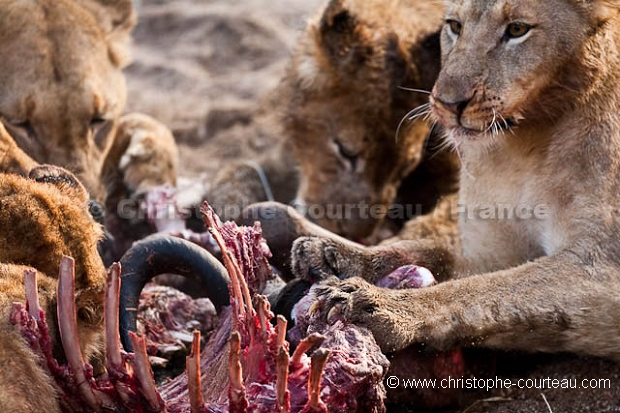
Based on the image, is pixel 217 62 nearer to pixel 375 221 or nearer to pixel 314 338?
pixel 375 221

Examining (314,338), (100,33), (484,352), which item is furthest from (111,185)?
(314,338)

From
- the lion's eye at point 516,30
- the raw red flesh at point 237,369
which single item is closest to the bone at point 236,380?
the raw red flesh at point 237,369

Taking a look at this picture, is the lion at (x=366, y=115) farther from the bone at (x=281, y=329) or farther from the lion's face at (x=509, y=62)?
the bone at (x=281, y=329)

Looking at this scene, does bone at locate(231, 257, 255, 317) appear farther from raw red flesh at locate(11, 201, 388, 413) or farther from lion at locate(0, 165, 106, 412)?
lion at locate(0, 165, 106, 412)

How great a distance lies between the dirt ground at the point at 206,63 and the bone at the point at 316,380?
9.81ft

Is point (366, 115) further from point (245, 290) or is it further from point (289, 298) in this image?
point (245, 290)

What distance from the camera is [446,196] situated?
4.18m

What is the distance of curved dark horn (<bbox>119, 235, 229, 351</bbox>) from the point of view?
275 cm

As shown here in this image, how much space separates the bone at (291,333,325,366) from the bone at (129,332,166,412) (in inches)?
12.0

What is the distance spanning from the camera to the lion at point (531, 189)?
263cm

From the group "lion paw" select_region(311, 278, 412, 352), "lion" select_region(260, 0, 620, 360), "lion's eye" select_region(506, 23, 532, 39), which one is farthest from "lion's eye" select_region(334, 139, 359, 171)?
"lion paw" select_region(311, 278, 412, 352)

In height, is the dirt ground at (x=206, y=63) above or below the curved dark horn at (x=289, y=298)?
below

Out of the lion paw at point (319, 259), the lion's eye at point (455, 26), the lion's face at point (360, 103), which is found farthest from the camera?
the lion's face at point (360, 103)

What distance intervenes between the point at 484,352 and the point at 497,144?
26.4 inches
